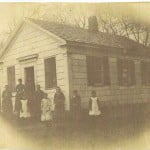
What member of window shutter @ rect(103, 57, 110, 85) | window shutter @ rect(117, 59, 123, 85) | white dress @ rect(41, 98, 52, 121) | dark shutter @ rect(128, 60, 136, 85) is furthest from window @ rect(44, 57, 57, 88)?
dark shutter @ rect(128, 60, 136, 85)

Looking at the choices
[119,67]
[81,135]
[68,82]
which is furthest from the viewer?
[119,67]

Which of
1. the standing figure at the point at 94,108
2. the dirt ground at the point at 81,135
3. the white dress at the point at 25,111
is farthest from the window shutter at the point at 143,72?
the white dress at the point at 25,111

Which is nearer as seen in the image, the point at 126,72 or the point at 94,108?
the point at 94,108

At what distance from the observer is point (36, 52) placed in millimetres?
2381

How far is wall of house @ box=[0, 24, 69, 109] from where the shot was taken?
2.33 meters

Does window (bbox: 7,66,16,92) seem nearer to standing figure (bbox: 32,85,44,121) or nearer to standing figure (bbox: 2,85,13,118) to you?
standing figure (bbox: 2,85,13,118)

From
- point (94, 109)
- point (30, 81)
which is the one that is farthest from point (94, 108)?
point (30, 81)

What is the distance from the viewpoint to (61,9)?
8.08ft

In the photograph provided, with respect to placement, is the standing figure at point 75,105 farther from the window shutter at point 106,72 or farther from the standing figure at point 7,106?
the standing figure at point 7,106

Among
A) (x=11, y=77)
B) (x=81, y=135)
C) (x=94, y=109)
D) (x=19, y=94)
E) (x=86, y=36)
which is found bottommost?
(x=81, y=135)

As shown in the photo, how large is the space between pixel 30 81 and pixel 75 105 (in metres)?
0.33

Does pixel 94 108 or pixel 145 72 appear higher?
pixel 145 72

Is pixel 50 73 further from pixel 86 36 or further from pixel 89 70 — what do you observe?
pixel 86 36

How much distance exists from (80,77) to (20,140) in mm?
575
